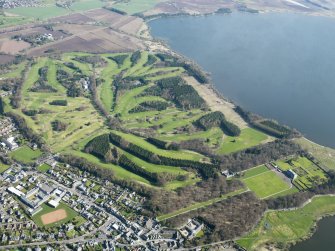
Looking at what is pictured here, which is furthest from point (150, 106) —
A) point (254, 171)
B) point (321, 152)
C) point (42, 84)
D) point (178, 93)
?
point (321, 152)

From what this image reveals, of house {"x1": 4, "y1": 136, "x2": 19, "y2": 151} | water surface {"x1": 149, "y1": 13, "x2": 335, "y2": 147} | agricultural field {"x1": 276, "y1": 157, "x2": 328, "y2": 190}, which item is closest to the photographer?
agricultural field {"x1": 276, "y1": 157, "x2": 328, "y2": 190}

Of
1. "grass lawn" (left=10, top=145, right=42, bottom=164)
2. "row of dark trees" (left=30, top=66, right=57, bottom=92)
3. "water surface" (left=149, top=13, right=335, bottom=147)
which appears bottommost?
"grass lawn" (left=10, top=145, right=42, bottom=164)

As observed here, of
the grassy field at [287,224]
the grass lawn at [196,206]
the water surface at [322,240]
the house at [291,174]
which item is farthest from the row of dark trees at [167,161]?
the water surface at [322,240]

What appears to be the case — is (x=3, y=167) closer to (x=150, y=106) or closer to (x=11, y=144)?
(x=11, y=144)

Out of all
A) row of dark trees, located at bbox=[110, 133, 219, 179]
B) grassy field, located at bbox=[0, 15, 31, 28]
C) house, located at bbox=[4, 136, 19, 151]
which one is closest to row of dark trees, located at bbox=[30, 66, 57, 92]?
house, located at bbox=[4, 136, 19, 151]

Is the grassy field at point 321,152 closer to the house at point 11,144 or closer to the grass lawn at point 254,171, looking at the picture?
the grass lawn at point 254,171

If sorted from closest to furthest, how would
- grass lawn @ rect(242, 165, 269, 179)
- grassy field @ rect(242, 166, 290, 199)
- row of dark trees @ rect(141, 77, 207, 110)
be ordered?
grassy field @ rect(242, 166, 290, 199) < grass lawn @ rect(242, 165, 269, 179) < row of dark trees @ rect(141, 77, 207, 110)

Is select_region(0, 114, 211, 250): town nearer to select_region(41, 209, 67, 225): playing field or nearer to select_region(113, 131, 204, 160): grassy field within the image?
select_region(41, 209, 67, 225): playing field
